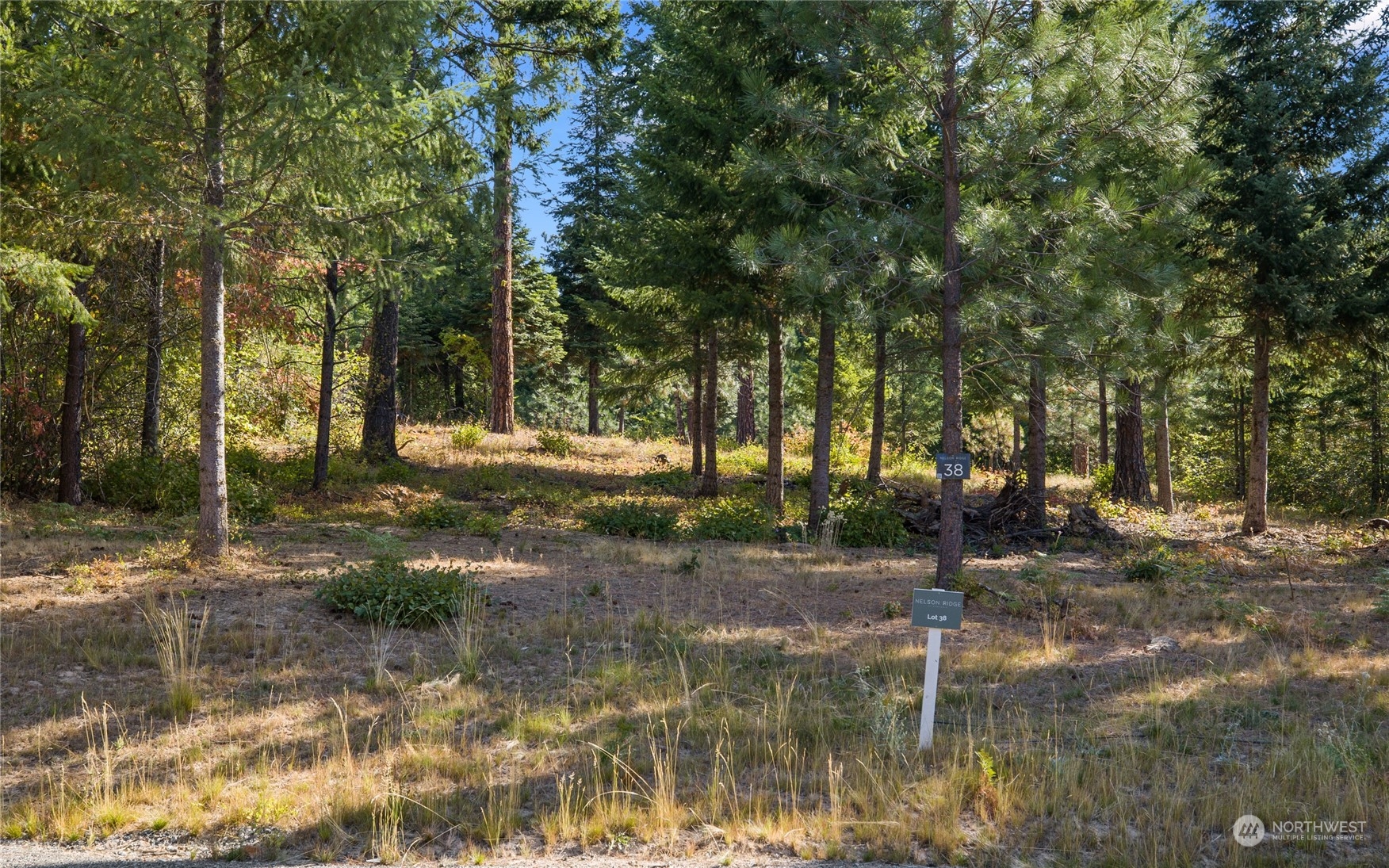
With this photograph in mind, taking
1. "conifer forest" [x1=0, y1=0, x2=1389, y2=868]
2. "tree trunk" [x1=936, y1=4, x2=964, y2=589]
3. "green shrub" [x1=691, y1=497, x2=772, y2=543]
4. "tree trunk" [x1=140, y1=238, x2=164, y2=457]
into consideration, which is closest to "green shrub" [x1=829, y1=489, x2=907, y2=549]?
"conifer forest" [x1=0, y1=0, x2=1389, y2=868]

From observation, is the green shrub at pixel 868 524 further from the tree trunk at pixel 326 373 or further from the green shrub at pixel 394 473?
the tree trunk at pixel 326 373

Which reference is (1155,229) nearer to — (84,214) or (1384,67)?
(1384,67)

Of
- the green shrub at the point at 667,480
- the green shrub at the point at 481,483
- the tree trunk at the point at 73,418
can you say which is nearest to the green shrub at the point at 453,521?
the green shrub at the point at 481,483

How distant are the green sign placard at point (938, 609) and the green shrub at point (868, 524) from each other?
27.8 feet

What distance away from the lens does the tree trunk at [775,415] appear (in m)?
15.2

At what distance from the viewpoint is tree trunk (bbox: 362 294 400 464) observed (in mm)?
17375

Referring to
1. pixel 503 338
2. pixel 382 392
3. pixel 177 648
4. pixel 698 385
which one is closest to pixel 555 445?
pixel 503 338

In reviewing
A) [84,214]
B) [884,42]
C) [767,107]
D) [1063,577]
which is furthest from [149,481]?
[1063,577]

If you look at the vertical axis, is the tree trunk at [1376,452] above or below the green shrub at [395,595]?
above

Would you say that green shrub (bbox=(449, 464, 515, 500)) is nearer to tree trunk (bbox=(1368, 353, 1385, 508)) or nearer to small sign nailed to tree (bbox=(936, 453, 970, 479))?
small sign nailed to tree (bbox=(936, 453, 970, 479))

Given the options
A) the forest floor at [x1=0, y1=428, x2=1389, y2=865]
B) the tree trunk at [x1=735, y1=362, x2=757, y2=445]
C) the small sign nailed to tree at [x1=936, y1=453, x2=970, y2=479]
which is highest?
the tree trunk at [x1=735, y1=362, x2=757, y2=445]

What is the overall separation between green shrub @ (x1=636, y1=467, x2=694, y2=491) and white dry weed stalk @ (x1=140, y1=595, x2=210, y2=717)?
12222 millimetres

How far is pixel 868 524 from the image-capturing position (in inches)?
562

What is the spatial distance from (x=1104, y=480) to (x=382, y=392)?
17.1 meters
